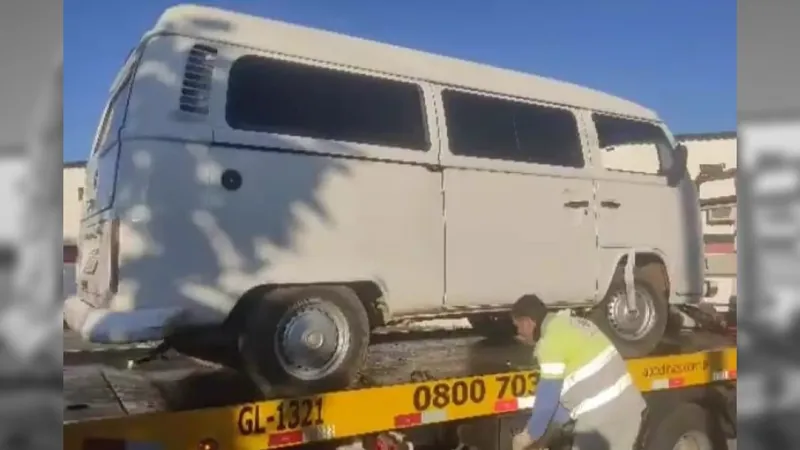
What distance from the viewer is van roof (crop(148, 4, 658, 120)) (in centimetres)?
278

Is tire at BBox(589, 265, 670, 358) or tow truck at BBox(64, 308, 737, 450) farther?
tire at BBox(589, 265, 670, 358)

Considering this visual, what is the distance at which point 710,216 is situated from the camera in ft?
11.6

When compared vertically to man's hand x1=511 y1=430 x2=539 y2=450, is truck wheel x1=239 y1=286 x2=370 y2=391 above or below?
above

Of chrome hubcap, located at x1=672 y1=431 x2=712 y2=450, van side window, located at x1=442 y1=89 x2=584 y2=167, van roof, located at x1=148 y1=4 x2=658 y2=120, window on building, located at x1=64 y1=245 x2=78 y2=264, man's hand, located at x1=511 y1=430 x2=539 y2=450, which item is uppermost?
van roof, located at x1=148 y1=4 x2=658 y2=120

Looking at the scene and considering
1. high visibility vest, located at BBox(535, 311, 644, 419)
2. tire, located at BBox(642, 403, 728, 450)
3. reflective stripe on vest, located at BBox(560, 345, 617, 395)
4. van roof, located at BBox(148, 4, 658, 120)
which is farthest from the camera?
tire, located at BBox(642, 403, 728, 450)

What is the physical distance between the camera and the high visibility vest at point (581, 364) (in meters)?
3.27

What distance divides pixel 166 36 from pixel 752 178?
2205mm

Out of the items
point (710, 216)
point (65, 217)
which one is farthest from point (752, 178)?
point (65, 217)

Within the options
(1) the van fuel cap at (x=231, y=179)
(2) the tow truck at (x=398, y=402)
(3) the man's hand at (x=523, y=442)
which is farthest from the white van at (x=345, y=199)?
(3) the man's hand at (x=523, y=442)

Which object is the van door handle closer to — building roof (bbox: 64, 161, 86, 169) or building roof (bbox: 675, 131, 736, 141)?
building roof (bbox: 675, 131, 736, 141)

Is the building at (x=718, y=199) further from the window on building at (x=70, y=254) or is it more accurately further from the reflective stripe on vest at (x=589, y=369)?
the window on building at (x=70, y=254)

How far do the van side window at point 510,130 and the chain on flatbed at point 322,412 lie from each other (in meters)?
0.78

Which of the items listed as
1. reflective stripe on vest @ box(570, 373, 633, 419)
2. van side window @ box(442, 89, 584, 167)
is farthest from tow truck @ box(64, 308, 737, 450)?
van side window @ box(442, 89, 584, 167)

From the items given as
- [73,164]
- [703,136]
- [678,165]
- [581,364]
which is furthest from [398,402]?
[703,136]
